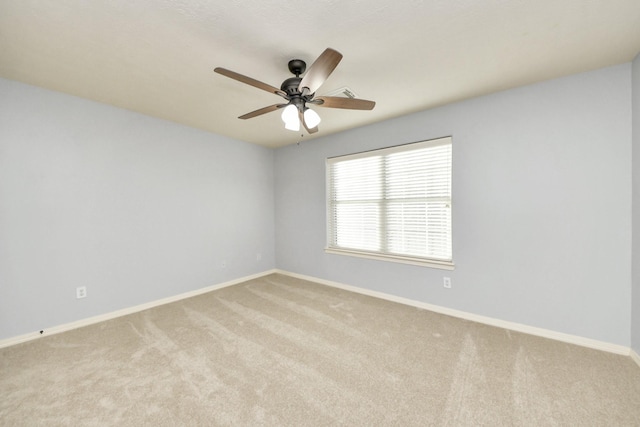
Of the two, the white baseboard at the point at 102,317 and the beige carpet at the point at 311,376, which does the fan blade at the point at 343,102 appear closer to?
the beige carpet at the point at 311,376

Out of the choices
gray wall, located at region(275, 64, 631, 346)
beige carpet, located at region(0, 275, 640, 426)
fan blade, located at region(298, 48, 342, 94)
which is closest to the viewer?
fan blade, located at region(298, 48, 342, 94)

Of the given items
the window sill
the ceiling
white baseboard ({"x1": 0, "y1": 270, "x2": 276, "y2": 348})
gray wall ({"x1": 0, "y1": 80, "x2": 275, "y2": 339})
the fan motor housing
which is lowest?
white baseboard ({"x1": 0, "y1": 270, "x2": 276, "y2": 348})

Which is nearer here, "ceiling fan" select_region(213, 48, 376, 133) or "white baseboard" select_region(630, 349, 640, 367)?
"ceiling fan" select_region(213, 48, 376, 133)

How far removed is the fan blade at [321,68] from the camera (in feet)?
4.49

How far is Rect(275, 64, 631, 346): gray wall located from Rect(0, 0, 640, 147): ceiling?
11.8 inches

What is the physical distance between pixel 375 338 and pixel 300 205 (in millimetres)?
2620

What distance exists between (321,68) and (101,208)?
2.96 meters

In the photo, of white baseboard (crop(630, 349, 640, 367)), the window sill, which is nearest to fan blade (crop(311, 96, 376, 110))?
the window sill

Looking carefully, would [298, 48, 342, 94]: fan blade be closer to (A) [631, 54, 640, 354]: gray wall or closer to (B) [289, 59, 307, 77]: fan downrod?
(B) [289, 59, 307, 77]: fan downrod

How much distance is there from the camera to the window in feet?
9.75

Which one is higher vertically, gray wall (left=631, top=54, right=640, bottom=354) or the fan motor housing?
the fan motor housing

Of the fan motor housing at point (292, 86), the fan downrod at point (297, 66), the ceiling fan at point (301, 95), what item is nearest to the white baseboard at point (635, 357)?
the ceiling fan at point (301, 95)

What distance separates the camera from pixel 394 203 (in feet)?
11.1

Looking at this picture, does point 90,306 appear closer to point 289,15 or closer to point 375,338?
point 375,338
